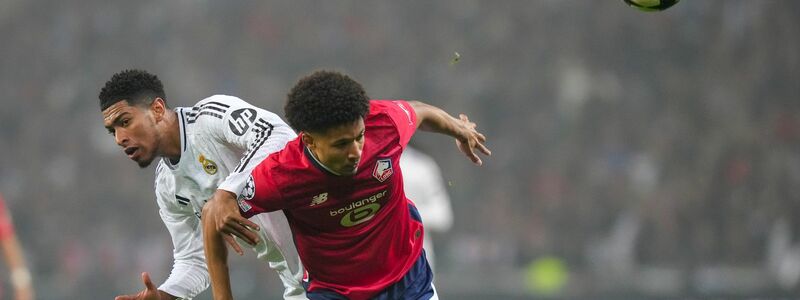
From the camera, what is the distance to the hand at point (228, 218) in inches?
130

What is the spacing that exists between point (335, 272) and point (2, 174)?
7.97 metres

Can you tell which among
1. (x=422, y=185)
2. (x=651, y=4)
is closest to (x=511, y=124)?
(x=422, y=185)

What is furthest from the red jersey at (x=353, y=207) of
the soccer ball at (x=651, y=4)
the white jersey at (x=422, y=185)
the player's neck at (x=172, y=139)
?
the white jersey at (x=422, y=185)

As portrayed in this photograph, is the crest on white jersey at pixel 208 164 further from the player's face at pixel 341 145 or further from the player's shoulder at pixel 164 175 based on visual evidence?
the player's face at pixel 341 145

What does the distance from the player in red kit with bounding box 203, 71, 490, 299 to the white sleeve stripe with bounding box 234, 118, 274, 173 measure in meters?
0.10

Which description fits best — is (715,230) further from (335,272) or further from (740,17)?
(335,272)

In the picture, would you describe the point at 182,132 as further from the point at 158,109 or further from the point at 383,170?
the point at 383,170

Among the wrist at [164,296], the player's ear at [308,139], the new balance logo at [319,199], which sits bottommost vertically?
the wrist at [164,296]

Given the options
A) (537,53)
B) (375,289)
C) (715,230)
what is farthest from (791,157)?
(375,289)

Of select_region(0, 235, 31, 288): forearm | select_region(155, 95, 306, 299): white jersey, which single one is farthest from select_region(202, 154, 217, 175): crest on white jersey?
select_region(0, 235, 31, 288): forearm

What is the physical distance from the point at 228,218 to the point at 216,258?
20 cm

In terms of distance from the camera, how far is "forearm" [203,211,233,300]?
3.38m

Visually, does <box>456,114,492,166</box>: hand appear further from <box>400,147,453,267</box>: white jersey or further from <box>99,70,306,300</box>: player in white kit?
<box>400,147,453,267</box>: white jersey

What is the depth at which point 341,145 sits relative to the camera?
10.9ft
